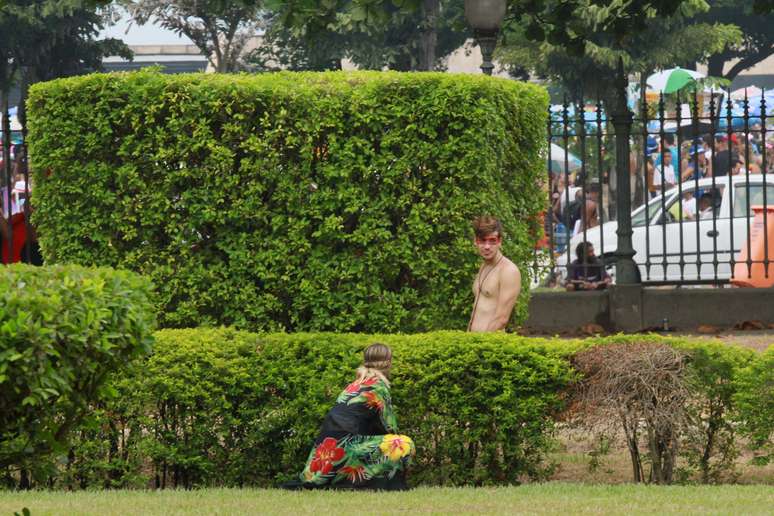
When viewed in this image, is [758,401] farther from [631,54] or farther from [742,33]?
[742,33]

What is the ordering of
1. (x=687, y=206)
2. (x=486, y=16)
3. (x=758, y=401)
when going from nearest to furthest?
(x=758, y=401) < (x=486, y=16) < (x=687, y=206)

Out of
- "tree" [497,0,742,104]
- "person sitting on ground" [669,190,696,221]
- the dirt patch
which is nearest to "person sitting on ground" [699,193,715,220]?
"person sitting on ground" [669,190,696,221]

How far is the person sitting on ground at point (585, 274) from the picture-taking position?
641 inches

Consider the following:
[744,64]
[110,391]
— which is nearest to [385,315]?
[110,391]

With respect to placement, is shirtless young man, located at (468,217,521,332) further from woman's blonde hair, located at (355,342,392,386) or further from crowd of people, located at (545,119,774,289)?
crowd of people, located at (545,119,774,289)

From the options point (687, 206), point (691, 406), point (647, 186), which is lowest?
point (691, 406)

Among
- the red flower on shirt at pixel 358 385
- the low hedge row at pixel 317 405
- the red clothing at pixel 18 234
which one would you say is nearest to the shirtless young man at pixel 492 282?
the low hedge row at pixel 317 405

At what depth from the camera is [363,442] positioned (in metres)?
8.60

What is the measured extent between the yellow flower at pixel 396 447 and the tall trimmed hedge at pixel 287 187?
4.95 ft

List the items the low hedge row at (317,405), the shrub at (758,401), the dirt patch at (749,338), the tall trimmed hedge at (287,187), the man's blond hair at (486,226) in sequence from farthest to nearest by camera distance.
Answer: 1. the dirt patch at (749,338)
2. the tall trimmed hedge at (287,187)
3. the man's blond hair at (486,226)
4. the low hedge row at (317,405)
5. the shrub at (758,401)

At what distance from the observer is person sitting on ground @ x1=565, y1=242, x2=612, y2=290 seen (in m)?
16.3

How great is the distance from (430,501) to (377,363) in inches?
36.2

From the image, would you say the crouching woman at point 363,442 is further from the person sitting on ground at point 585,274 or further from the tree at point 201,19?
the tree at point 201,19

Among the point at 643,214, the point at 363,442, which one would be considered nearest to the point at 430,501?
the point at 363,442
